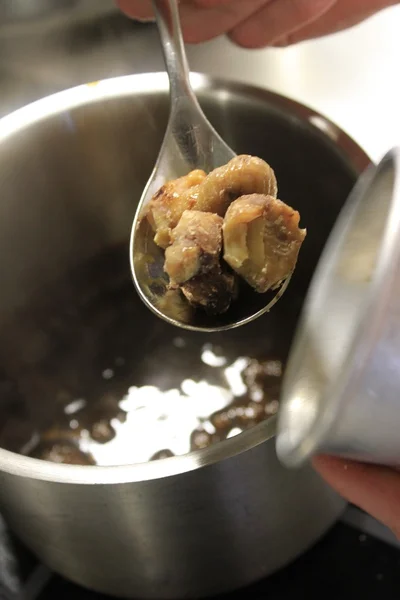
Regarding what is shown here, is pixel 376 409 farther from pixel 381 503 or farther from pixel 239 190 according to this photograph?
pixel 239 190

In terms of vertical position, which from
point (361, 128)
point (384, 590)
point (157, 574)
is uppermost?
point (361, 128)

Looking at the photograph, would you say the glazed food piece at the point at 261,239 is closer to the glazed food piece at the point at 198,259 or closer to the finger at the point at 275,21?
the glazed food piece at the point at 198,259

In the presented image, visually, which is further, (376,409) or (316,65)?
(316,65)

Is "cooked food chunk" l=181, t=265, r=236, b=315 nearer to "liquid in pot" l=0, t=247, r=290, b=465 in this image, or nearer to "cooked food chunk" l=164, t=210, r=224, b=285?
"cooked food chunk" l=164, t=210, r=224, b=285

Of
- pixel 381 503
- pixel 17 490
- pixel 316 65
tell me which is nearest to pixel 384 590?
pixel 381 503

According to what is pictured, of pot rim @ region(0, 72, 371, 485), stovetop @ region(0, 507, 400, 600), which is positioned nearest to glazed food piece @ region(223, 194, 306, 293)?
pot rim @ region(0, 72, 371, 485)

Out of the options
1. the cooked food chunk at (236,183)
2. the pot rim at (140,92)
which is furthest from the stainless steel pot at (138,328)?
the cooked food chunk at (236,183)

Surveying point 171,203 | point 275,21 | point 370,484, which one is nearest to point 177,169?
point 171,203
